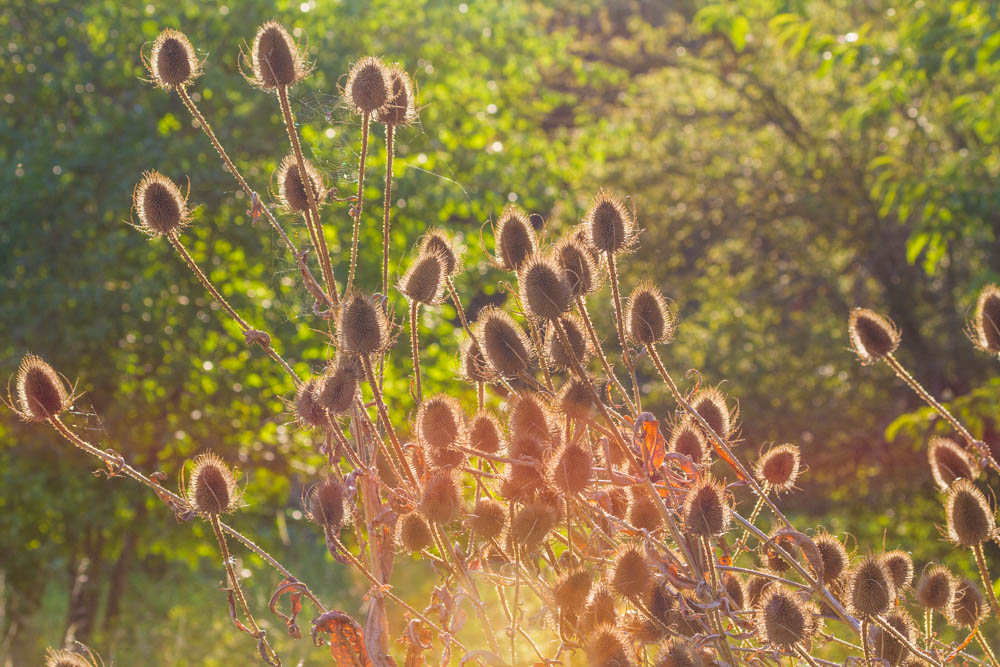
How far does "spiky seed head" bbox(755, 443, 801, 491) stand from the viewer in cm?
157

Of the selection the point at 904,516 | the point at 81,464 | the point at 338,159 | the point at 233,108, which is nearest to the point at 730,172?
the point at 904,516

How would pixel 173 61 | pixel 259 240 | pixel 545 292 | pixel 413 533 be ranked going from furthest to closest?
pixel 259 240 < pixel 173 61 < pixel 413 533 < pixel 545 292

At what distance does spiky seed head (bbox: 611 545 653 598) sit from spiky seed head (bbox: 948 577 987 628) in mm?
593

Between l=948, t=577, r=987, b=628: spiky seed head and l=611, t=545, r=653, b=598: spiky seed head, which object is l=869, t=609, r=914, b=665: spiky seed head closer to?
l=948, t=577, r=987, b=628: spiky seed head

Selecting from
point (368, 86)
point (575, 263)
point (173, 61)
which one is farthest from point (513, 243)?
point (173, 61)

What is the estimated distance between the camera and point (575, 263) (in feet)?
4.77

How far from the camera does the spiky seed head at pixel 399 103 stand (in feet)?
5.62

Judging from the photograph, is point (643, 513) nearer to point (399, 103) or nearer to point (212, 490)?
point (212, 490)

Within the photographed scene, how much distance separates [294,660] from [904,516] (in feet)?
21.6

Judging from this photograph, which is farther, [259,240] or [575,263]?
[259,240]

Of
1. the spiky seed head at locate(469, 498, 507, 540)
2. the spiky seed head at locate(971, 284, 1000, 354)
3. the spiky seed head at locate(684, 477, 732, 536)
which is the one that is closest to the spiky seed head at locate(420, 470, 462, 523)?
the spiky seed head at locate(469, 498, 507, 540)

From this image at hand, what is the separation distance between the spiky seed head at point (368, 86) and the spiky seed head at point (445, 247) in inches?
8.7

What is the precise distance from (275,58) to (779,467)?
3.36 ft

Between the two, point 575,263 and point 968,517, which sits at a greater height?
point 575,263
